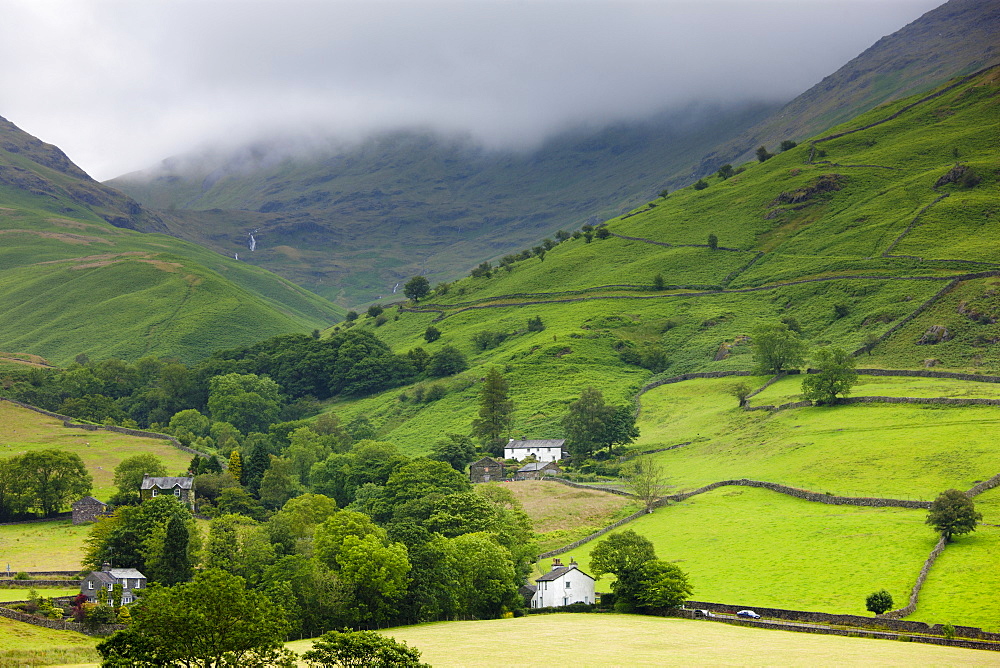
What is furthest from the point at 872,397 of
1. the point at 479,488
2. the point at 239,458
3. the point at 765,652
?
the point at 239,458

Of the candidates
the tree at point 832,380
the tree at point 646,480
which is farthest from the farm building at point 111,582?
the tree at point 832,380

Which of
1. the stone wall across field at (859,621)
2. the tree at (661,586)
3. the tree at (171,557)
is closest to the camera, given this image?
the stone wall across field at (859,621)

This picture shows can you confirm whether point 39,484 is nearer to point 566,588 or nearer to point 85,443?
point 85,443

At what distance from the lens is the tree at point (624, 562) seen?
69.6 m

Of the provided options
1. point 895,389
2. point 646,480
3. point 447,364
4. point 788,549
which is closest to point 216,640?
point 788,549

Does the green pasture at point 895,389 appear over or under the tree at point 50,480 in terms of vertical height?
over

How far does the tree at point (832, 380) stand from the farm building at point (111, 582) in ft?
249

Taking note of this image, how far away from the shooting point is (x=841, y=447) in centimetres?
9462

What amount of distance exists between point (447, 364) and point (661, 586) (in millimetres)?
112798

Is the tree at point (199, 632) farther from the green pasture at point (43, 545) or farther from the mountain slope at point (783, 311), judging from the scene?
the mountain slope at point (783, 311)

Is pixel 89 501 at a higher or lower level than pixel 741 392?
lower

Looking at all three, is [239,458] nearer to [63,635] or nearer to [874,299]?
[63,635]

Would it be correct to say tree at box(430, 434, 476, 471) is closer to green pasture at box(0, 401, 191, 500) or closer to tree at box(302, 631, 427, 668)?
green pasture at box(0, 401, 191, 500)

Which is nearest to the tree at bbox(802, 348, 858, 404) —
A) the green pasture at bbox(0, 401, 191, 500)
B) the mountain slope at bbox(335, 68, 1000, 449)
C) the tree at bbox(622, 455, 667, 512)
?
the mountain slope at bbox(335, 68, 1000, 449)
